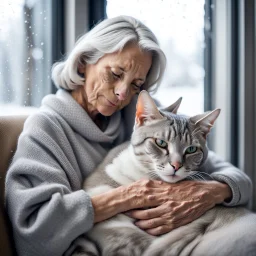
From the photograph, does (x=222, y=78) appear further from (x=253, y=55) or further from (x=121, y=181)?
(x=121, y=181)

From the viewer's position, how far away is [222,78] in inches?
65.9

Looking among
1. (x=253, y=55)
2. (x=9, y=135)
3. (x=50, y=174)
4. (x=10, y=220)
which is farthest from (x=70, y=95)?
(x=253, y=55)

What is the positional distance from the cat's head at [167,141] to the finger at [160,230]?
0.13m

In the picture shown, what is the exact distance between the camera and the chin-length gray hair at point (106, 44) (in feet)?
3.94

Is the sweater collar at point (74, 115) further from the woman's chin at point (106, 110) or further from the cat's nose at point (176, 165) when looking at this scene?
the cat's nose at point (176, 165)

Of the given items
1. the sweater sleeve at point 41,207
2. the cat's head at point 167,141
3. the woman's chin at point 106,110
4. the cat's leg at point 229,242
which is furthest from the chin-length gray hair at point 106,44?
the cat's leg at point 229,242

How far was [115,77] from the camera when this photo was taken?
→ 1.21m

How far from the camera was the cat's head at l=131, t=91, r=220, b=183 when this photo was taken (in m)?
1.07

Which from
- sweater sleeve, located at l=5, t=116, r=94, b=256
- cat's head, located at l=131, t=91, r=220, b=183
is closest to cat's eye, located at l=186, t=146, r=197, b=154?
cat's head, located at l=131, t=91, r=220, b=183

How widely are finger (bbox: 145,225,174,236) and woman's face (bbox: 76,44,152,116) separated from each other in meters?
0.42

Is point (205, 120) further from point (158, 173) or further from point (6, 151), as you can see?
point (6, 151)

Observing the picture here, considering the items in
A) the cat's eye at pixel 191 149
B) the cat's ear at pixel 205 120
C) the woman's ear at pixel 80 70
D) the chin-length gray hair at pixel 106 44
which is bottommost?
the cat's eye at pixel 191 149

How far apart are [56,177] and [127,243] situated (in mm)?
260

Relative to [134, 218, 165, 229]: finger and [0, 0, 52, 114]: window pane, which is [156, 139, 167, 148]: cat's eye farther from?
[0, 0, 52, 114]: window pane
